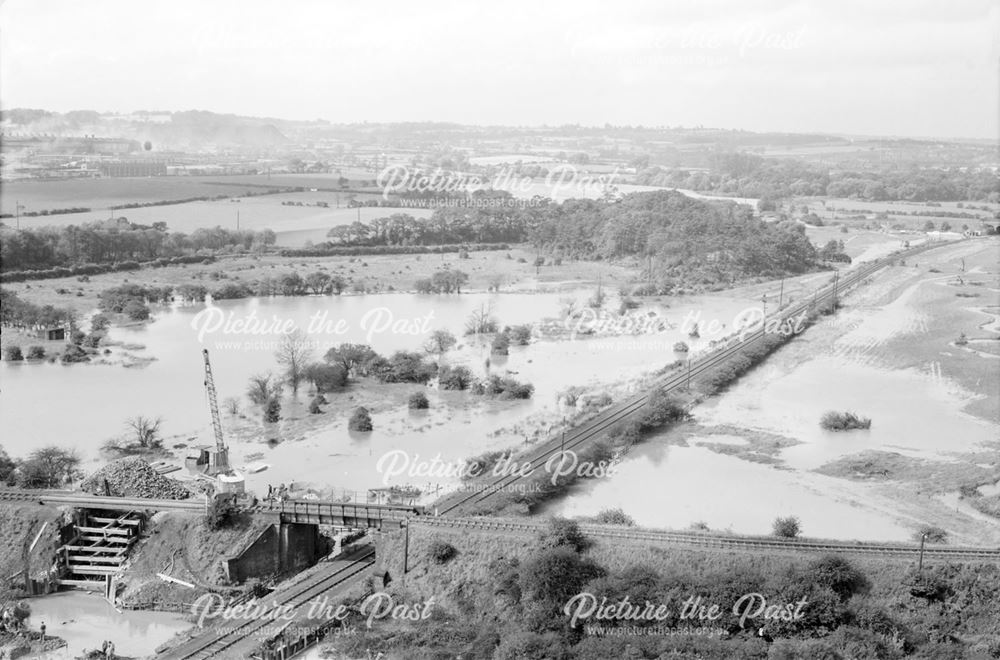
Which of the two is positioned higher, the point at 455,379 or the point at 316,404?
the point at 455,379

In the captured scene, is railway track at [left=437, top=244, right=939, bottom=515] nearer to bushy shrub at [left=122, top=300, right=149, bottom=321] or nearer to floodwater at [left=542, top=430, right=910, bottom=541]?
floodwater at [left=542, top=430, right=910, bottom=541]

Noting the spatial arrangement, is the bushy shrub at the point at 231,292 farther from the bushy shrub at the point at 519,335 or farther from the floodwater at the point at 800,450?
the floodwater at the point at 800,450

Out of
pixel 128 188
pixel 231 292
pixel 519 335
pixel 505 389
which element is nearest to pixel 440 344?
pixel 519 335

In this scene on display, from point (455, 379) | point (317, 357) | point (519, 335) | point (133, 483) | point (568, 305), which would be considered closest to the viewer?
point (133, 483)

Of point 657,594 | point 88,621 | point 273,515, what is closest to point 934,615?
point 657,594

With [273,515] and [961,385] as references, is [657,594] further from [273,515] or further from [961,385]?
[961,385]

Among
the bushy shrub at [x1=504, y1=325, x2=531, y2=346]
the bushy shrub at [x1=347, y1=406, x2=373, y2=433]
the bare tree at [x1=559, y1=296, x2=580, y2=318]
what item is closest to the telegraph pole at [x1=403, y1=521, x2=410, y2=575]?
the bushy shrub at [x1=347, y1=406, x2=373, y2=433]

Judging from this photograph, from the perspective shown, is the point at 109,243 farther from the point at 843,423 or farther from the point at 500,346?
the point at 843,423
